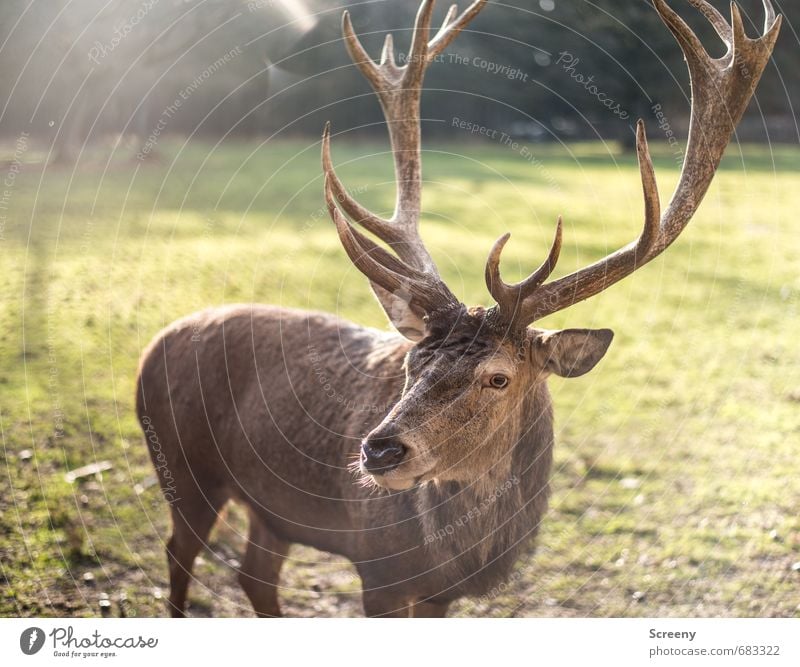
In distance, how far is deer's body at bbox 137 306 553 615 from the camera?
3275 millimetres

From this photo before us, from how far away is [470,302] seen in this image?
799 cm

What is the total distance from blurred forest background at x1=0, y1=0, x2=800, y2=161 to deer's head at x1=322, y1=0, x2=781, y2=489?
258cm

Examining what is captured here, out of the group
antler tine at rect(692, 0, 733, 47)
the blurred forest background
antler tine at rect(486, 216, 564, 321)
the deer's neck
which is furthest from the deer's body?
the blurred forest background

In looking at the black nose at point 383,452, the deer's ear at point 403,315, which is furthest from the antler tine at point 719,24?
the black nose at point 383,452

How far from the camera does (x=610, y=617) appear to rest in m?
3.88

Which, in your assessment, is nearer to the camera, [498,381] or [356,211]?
[498,381]

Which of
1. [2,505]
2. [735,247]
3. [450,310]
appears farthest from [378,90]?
[735,247]

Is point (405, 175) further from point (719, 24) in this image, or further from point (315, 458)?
point (719, 24)

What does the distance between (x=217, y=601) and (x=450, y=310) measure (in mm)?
2032

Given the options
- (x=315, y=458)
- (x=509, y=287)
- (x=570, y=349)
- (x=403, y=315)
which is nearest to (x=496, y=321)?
(x=509, y=287)

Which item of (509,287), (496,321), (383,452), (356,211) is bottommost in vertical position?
(383,452)

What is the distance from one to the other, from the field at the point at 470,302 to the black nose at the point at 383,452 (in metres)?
1.54

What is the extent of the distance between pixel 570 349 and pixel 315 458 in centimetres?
121

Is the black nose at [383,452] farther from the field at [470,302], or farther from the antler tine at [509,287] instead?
the field at [470,302]
